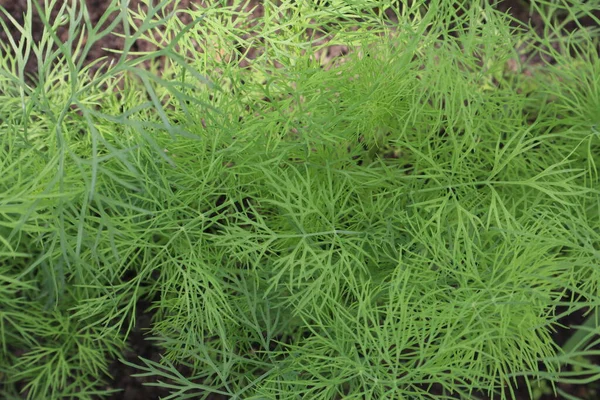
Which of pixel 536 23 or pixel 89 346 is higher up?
pixel 536 23

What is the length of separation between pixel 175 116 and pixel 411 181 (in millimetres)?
460

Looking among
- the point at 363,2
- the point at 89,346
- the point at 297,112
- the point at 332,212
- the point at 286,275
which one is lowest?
the point at 89,346

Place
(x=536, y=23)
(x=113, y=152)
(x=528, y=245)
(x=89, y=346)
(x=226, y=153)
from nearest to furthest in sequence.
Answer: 1. (x=113, y=152)
2. (x=528, y=245)
3. (x=226, y=153)
4. (x=89, y=346)
5. (x=536, y=23)

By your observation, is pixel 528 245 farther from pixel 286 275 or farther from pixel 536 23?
pixel 536 23

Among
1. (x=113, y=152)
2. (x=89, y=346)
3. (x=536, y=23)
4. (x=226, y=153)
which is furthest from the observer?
(x=536, y=23)

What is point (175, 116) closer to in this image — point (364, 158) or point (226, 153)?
point (226, 153)

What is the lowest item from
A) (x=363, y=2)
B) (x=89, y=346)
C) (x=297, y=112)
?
(x=89, y=346)

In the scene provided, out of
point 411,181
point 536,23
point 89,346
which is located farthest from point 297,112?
point 536,23

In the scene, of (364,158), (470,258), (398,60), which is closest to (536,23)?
(364,158)

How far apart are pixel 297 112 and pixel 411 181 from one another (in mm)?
269

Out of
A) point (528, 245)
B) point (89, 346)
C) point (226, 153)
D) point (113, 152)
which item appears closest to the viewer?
point (113, 152)

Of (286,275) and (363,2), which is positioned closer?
(363,2)

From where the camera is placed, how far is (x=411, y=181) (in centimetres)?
104

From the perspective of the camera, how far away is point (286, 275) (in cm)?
104
